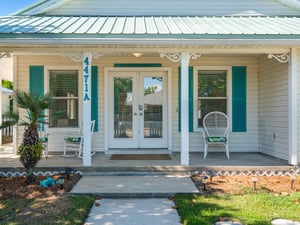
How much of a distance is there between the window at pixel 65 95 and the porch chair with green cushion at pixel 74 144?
40cm

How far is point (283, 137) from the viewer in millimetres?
6227

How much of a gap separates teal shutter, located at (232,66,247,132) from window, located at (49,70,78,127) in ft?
13.3

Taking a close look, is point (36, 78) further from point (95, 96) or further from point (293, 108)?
point (293, 108)

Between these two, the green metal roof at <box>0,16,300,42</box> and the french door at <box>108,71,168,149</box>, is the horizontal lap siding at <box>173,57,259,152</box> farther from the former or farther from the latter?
the green metal roof at <box>0,16,300,42</box>

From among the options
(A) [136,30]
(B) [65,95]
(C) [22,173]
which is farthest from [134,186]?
(B) [65,95]

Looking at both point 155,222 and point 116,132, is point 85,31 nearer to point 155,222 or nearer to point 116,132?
point 116,132

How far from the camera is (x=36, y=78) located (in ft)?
24.1

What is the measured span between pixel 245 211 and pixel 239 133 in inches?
161

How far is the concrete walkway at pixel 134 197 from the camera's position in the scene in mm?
3533

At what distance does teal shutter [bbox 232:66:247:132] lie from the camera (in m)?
7.47

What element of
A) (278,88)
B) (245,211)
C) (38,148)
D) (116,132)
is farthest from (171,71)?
(245,211)

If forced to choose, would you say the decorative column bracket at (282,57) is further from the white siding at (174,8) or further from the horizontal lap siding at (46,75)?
the horizontal lap siding at (46,75)

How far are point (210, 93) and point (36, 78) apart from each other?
4.45 metres

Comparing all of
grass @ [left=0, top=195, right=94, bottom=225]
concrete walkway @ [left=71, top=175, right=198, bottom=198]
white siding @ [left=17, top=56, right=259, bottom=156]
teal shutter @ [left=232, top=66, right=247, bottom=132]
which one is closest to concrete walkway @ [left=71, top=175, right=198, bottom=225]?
concrete walkway @ [left=71, top=175, right=198, bottom=198]
